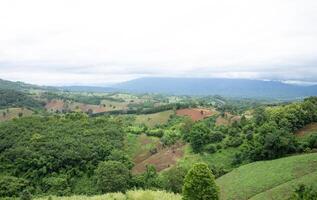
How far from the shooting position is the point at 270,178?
76312 mm

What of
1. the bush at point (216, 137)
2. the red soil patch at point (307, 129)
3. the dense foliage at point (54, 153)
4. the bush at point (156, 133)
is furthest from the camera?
the bush at point (156, 133)

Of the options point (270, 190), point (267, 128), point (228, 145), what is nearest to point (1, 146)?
point (228, 145)

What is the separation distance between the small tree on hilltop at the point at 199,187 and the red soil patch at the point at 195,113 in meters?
102

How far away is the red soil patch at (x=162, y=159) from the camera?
113500mm

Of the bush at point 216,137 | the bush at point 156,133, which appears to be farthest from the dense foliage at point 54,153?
the bush at point 216,137

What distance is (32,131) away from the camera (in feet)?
437

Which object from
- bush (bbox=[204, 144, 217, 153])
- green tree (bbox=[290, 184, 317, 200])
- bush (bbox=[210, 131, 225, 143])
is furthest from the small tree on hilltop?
bush (bbox=[210, 131, 225, 143])

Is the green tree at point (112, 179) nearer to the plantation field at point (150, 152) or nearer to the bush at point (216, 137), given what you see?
the plantation field at point (150, 152)

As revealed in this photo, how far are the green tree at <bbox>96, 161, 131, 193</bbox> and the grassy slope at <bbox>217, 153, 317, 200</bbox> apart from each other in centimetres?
2225

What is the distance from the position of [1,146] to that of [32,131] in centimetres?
1174

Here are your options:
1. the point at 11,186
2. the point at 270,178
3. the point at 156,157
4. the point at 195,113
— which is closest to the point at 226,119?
the point at 195,113

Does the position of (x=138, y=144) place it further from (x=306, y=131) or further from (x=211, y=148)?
(x=306, y=131)

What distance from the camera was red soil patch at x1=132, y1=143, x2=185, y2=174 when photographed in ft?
372

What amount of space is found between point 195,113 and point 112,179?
8174 cm
